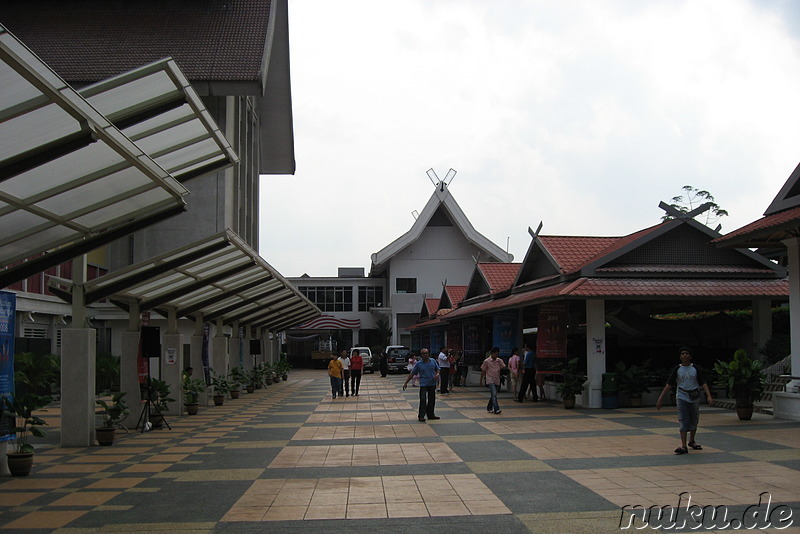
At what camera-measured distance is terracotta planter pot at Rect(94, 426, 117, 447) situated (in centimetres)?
1322

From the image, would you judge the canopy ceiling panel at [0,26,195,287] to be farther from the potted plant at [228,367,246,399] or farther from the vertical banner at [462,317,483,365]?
the vertical banner at [462,317,483,365]

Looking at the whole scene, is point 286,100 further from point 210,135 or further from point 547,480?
point 547,480

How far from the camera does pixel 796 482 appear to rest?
8758mm

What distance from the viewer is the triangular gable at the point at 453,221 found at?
5925 centimetres

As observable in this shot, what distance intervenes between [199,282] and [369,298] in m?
48.5

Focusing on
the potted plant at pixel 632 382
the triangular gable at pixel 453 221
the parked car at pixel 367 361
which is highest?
the triangular gable at pixel 453 221

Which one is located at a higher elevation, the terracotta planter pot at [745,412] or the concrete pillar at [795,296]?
the concrete pillar at [795,296]

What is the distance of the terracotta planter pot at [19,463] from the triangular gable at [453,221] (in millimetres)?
48965

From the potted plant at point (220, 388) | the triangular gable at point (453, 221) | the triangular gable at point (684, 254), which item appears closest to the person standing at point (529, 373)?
the triangular gable at point (684, 254)

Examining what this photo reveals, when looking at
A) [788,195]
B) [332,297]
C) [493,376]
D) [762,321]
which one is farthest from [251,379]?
[332,297]

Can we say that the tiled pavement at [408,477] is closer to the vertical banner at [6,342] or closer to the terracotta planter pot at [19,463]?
the terracotta planter pot at [19,463]

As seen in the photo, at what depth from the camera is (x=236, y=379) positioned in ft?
85.5

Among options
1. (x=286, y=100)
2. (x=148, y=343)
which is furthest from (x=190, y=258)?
(x=286, y=100)

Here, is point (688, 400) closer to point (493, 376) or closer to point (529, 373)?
point (493, 376)
